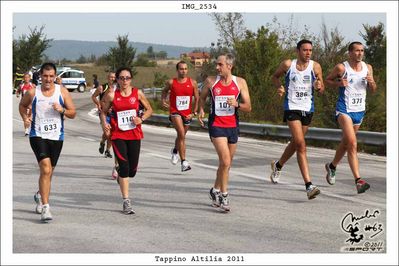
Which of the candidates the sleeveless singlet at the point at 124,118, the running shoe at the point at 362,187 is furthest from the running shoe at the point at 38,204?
the running shoe at the point at 362,187

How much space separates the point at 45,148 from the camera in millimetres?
9102

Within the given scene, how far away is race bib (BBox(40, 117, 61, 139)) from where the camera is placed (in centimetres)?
909

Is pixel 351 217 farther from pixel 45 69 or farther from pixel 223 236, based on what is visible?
pixel 45 69

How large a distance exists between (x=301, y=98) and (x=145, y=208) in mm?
2643

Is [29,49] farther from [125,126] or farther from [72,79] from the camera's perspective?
[125,126]

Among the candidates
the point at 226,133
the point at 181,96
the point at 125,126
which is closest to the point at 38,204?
the point at 125,126

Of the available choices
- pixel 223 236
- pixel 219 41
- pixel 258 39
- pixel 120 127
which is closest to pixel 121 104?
pixel 120 127

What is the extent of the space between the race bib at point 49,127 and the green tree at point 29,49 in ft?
169

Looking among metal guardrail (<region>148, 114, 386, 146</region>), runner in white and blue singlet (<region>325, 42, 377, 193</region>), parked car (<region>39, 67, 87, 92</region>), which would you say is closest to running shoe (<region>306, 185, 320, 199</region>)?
runner in white and blue singlet (<region>325, 42, 377, 193</region>)

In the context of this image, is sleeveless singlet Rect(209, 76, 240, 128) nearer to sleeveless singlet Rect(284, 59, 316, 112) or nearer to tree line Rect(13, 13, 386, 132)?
sleeveless singlet Rect(284, 59, 316, 112)

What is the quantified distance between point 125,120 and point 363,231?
325 centimetres

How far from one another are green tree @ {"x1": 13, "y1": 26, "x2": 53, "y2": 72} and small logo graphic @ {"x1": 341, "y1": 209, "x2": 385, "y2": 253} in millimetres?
52909

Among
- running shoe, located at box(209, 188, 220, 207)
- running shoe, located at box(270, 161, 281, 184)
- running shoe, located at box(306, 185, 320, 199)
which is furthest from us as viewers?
running shoe, located at box(270, 161, 281, 184)

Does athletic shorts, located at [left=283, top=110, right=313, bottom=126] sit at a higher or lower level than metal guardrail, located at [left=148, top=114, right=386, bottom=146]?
higher
